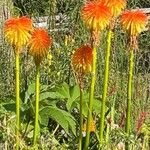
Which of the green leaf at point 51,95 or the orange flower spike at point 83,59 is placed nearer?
the orange flower spike at point 83,59

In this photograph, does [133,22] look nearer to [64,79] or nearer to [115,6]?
[115,6]

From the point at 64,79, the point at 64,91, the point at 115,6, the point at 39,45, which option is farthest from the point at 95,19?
the point at 64,79

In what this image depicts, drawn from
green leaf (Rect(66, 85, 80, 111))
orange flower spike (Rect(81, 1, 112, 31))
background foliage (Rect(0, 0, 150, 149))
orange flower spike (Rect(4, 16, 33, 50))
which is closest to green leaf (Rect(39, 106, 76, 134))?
background foliage (Rect(0, 0, 150, 149))

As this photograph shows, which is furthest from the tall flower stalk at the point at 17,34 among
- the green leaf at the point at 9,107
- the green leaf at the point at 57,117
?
the green leaf at the point at 9,107

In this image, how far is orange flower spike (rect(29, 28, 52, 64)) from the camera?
2645mm

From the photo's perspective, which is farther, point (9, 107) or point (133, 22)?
point (9, 107)

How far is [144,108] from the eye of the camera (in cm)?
450

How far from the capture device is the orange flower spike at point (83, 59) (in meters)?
2.68

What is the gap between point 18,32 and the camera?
2.63 m

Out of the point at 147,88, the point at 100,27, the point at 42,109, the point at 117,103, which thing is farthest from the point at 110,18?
the point at 147,88

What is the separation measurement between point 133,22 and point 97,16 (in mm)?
234

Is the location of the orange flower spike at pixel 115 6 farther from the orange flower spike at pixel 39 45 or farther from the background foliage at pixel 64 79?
the background foliage at pixel 64 79

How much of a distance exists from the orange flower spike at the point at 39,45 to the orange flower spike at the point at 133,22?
0.40m

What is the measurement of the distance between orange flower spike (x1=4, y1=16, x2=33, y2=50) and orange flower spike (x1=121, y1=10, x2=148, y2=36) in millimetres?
474
